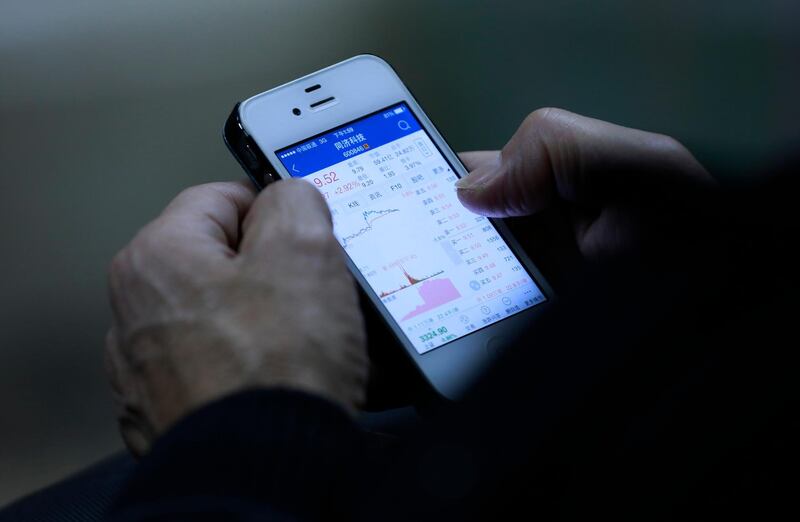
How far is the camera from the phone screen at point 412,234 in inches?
26.8

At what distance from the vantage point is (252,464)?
366 millimetres

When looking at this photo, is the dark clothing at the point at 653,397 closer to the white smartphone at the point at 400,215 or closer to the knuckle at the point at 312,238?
the knuckle at the point at 312,238

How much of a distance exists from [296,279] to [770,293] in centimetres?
25

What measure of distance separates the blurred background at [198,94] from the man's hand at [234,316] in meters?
0.57

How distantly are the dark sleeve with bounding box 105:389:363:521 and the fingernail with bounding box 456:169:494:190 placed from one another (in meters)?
0.36

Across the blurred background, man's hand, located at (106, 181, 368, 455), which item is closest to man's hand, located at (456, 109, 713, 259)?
A: man's hand, located at (106, 181, 368, 455)

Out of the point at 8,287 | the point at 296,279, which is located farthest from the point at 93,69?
the point at 296,279

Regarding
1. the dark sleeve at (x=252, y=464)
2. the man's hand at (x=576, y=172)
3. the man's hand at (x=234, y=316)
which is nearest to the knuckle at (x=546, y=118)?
the man's hand at (x=576, y=172)

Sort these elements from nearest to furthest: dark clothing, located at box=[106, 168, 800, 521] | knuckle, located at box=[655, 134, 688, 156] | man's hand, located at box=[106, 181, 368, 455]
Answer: dark clothing, located at box=[106, 168, 800, 521] < man's hand, located at box=[106, 181, 368, 455] < knuckle, located at box=[655, 134, 688, 156]

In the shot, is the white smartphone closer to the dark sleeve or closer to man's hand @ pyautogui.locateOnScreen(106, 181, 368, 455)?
man's hand @ pyautogui.locateOnScreen(106, 181, 368, 455)

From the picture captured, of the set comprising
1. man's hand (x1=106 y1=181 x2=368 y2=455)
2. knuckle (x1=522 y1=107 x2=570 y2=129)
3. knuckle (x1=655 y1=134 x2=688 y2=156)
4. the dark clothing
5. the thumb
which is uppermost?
man's hand (x1=106 y1=181 x2=368 y2=455)

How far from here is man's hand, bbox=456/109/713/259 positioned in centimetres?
66

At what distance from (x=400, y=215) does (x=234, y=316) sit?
28 centimetres

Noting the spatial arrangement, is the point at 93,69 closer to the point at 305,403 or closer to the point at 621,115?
the point at 621,115
